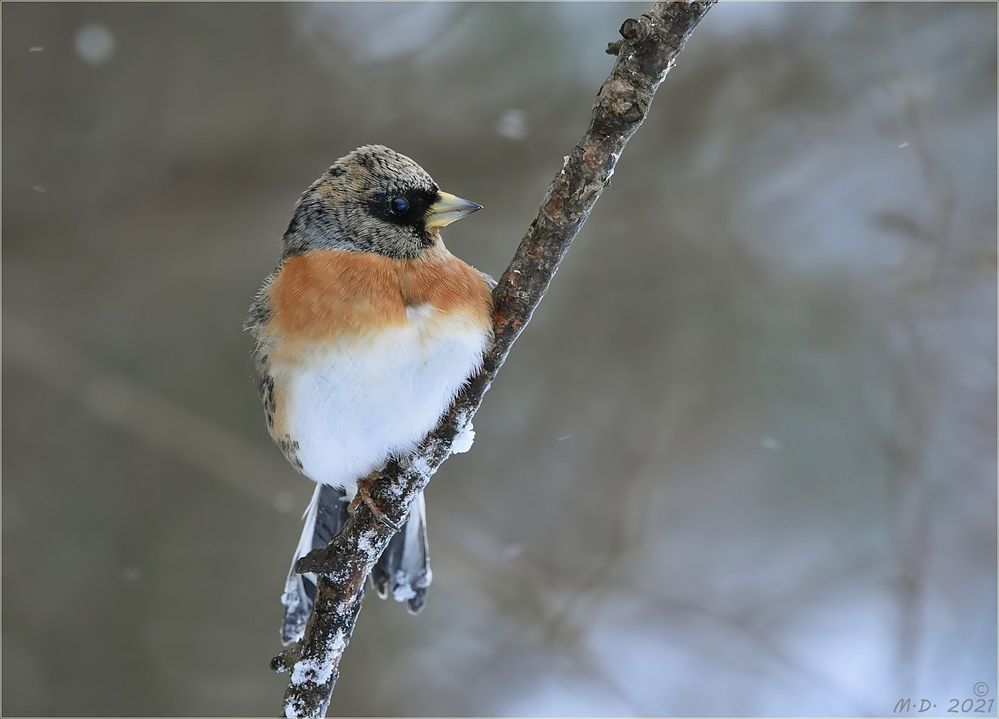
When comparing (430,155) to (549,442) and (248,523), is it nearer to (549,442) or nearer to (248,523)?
(549,442)

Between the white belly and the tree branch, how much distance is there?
0.11 meters

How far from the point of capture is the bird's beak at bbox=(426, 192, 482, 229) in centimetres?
312

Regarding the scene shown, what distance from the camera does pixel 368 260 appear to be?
3.10 meters

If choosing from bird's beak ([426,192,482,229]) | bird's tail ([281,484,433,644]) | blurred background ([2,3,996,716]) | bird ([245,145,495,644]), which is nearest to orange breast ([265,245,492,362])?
bird ([245,145,495,644])

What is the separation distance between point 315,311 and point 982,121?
4987mm

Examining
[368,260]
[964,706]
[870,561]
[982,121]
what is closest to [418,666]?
[870,561]

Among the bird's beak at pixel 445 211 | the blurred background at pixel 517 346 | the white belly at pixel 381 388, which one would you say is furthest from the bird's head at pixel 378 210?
the blurred background at pixel 517 346

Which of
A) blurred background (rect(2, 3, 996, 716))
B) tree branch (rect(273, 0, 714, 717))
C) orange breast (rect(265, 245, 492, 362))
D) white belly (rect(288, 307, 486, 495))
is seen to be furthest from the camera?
blurred background (rect(2, 3, 996, 716))

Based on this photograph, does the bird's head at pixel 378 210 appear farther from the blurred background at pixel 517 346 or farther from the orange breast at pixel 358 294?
the blurred background at pixel 517 346

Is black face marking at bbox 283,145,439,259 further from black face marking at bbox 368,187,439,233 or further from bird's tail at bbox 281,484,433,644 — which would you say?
bird's tail at bbox 281,484,433,644

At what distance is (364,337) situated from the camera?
9.36 ft

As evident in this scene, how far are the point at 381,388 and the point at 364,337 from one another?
0.17 metres

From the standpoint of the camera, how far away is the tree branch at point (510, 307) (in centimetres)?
211

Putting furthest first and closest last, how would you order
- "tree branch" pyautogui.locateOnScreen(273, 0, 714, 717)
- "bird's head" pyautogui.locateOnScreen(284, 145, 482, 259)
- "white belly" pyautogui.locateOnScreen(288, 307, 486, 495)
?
"bird's head" pyautogui.locateOnScreen(284, 145, 482, 259) → "white belly" pyautogui.locateOnScreen(288, 307, 486, 495) → "tree branch" pyautogui.locateOnScreen(273, 0, 714, 717)
